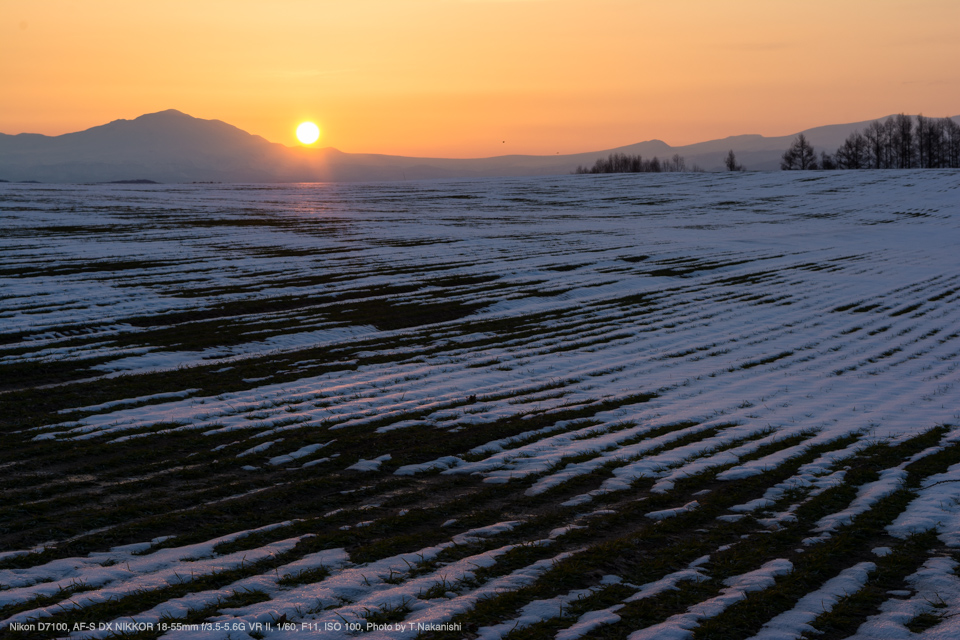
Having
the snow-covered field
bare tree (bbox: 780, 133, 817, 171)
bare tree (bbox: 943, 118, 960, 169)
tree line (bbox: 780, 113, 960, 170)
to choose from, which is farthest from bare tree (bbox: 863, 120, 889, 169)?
the snow-covered field

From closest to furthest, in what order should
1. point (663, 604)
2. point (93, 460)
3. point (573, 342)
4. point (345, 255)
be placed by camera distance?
point (663, 604) < point (93, 460) < point (573, 342) < point (345, 255)

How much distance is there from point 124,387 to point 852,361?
A: 15586 millimetres

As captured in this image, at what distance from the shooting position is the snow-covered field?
572 cm

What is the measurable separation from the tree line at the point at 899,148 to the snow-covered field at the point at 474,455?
5050 inches

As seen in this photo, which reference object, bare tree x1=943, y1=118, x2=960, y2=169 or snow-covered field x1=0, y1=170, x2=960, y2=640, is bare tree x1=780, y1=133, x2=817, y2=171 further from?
snow-covered field x1=0, y1=170, x2=960, y2=640

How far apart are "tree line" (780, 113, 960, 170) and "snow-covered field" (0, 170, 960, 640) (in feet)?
421

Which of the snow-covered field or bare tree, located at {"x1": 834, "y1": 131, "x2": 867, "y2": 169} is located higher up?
bare tree, located at {"x1": 834, "y1": 131, "x2": 867, "y2": 169}

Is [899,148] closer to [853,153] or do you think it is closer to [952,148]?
[952,148]

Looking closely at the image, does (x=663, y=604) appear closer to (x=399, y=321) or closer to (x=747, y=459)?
(x=747, y=459)

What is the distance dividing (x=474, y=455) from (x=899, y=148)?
161m

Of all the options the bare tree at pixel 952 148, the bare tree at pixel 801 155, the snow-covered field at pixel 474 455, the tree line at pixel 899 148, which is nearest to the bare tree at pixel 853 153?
the tree line at pixel 899 148

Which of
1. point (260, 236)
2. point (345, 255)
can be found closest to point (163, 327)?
point (345, 255)

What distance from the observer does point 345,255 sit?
32312mm

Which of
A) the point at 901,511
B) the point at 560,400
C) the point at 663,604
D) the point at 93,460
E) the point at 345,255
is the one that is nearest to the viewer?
the point at 663,604
